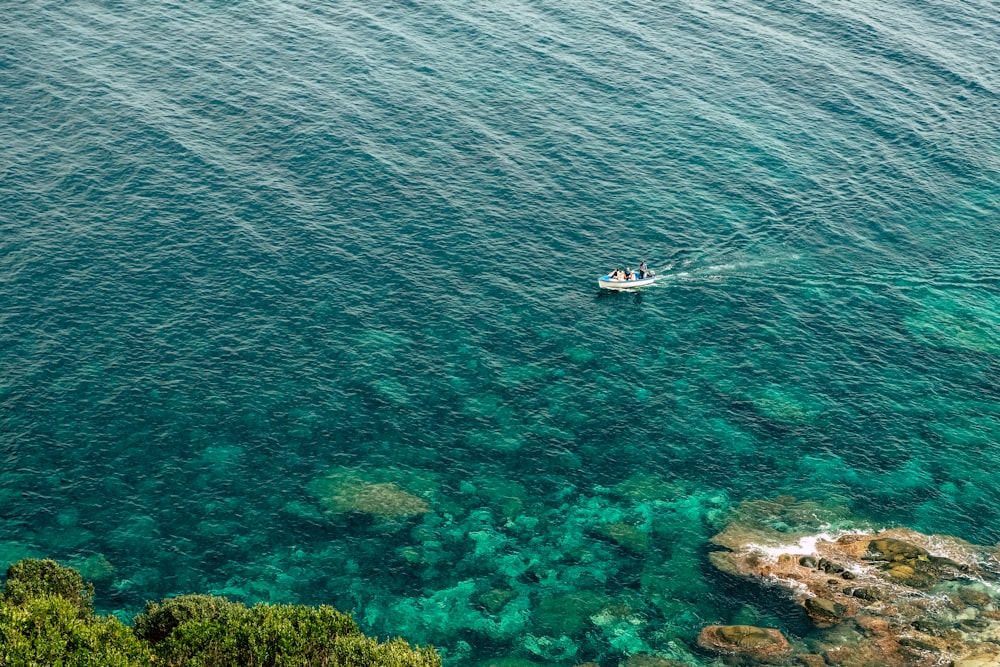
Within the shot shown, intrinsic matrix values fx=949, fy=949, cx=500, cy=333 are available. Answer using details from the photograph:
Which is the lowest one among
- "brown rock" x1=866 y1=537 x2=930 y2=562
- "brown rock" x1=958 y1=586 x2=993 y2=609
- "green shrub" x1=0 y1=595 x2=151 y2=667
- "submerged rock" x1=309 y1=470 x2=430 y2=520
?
"submerged rock" x1=309 y1=470 x2=430 y2=520

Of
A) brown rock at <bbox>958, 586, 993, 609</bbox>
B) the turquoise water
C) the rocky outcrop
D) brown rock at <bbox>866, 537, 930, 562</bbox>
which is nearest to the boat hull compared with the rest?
the turquoise water

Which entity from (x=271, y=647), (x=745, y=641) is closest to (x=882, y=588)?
(x=745, y=641)

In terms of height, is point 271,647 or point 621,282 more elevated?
point 621,282

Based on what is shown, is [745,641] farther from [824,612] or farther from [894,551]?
[894,551]

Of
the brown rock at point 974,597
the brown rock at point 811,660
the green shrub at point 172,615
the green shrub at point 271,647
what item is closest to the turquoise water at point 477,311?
the brown rock at point 811,660

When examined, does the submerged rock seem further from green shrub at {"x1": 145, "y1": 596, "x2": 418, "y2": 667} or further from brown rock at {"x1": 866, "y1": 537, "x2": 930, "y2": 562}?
brown rock at {"x1": 866, "y1": 537, "x2": 930, "y2": 562}

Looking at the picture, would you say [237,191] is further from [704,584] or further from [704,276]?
[704,584]

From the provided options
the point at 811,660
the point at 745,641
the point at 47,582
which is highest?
the point at 47,582
